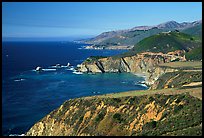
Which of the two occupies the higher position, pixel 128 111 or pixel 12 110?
pixel 128 111

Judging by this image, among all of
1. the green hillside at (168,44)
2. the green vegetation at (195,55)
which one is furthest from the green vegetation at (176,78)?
the green hillside at (168,44)

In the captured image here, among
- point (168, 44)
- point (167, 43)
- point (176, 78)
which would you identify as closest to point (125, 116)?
point (176, 78)

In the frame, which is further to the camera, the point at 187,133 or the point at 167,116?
the point at 167,116

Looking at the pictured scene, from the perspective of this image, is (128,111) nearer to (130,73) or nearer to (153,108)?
(153,108)

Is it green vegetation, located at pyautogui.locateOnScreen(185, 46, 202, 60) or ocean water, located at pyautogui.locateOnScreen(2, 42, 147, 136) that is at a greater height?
green vegetation, located at pyautogui.locateOnScreen(185, 46, 202, 60)

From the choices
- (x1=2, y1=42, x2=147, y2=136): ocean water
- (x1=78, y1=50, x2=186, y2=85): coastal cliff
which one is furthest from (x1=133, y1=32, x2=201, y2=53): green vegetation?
(x1=2, y1=42, x2=147, y2=136): ocean water

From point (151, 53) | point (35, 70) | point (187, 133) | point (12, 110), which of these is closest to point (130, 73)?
point (151, 53)

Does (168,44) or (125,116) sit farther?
(168,44)

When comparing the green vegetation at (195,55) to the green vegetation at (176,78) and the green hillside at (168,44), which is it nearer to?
the green hillside at (168,44)

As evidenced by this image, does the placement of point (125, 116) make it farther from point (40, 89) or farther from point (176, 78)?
point (40, 89)

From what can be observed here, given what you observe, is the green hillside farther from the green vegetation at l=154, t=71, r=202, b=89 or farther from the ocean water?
the green vegetation at l=154, t=71, r=202, b=89

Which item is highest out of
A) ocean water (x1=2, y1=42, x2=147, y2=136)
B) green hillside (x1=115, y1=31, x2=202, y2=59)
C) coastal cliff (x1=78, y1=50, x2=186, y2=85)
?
green hillside (x1=115, y1=31, x2=202, y2=59)
